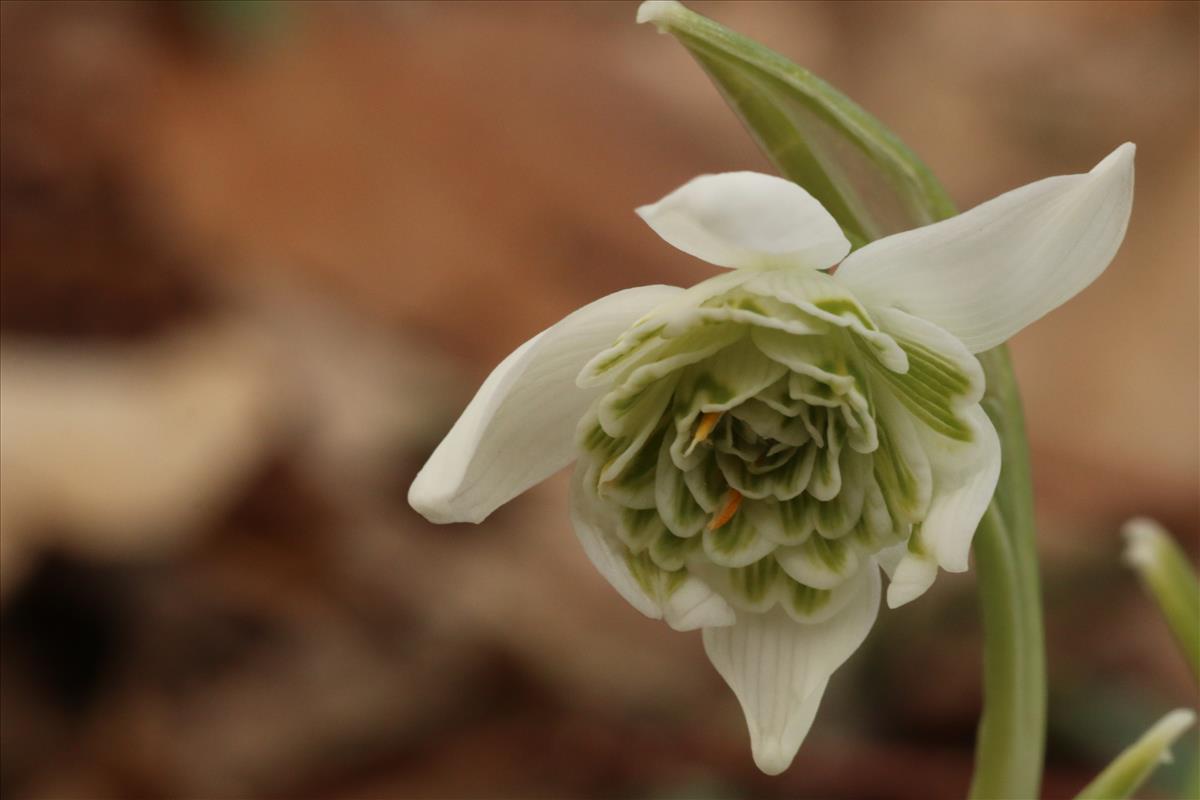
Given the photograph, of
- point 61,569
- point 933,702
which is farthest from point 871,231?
point 61,569

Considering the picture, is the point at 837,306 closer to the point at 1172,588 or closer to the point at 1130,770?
the point at 1130,770

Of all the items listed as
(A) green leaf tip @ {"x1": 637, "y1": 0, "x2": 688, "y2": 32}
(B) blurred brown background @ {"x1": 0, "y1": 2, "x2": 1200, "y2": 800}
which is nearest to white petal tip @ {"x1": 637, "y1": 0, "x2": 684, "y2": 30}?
(A) green leaf tip @ {"x1": 637, "y1": 0, "x2": 688, "y2": 32}

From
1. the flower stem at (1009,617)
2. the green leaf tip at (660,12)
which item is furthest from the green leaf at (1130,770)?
the green leaf tip at (660,12)

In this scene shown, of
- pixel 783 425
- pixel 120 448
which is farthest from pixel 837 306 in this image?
pixel 120 448

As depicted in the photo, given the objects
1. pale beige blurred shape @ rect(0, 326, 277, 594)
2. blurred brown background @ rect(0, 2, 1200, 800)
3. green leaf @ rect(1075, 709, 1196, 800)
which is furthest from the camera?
blurred brown background @ rect(0, 2, 1200, 800)

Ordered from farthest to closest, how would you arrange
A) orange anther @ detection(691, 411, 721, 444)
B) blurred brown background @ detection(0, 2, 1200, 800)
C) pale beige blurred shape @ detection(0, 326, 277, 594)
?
blurred brown background @ detection(0, 2, 1200, 800) → pale beige blurred shape @ detection(0, 326, 277, 594) → orange anther @ detection(691, 411, 721, 444)

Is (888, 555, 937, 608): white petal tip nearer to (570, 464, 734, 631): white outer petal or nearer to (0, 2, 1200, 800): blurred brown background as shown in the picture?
(570, 464, 734, 631): white outer petal

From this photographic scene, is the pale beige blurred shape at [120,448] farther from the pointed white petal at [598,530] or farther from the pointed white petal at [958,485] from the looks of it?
the pointed white petal at [958,485]

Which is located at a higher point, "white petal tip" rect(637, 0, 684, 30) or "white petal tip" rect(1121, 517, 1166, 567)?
"white petal tip" rect(637, 0, 684, 30)
